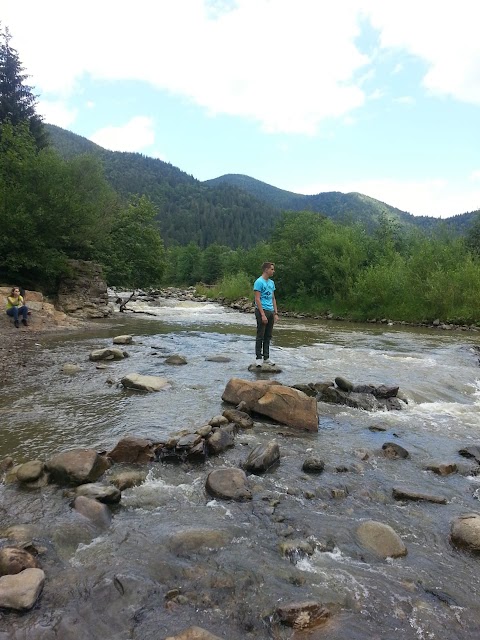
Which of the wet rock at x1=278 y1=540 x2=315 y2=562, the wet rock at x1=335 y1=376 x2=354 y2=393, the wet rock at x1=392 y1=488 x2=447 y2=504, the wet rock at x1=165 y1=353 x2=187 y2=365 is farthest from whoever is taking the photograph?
the wet rock at x1=165 y1=353 x2=187 y2=365

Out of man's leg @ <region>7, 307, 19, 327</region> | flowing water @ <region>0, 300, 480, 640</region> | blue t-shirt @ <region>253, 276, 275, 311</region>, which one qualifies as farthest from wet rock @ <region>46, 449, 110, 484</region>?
man's leg @ <region>7, 307, 19, 327</region>

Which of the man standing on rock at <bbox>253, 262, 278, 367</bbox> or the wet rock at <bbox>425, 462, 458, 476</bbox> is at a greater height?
the man standing on rock at <bbox>253, 262, 278, 367</bbox>

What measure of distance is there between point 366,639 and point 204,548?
165cm

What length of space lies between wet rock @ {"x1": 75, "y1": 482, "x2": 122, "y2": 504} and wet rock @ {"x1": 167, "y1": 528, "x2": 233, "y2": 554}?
37.5 inches

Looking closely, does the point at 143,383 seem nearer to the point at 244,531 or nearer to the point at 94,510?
the point at 94,510

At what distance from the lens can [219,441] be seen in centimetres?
647

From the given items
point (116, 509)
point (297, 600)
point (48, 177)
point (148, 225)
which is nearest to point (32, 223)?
point (48, 177)

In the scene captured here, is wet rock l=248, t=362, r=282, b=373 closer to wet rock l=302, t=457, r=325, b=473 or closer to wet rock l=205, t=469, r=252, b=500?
wet rock l=302, t=457, r=325, b=473

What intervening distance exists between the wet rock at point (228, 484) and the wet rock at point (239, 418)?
202 cm

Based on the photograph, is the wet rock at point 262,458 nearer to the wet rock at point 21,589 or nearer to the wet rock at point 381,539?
the wet rock at point 381,539

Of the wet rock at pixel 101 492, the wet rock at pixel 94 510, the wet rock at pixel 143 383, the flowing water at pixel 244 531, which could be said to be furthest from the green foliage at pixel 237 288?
the wet rock at pixel 94 510

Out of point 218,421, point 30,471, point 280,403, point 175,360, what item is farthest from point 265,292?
point 30,471

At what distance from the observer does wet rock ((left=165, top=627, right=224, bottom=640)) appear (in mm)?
2998

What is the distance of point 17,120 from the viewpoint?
141 feet
